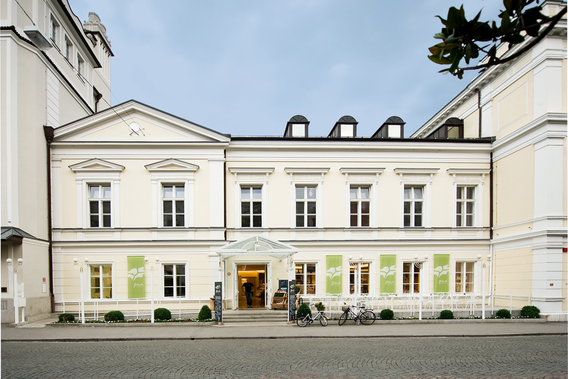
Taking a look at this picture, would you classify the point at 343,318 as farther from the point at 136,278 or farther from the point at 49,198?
the point at 49,198

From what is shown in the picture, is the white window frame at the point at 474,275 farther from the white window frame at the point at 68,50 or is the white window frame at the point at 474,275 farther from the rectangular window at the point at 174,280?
the white window frame at the point at 68,50

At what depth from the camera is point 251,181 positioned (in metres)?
19.7

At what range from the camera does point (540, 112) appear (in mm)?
17109

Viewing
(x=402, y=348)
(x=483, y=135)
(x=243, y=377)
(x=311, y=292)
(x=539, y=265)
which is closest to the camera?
(x=243, y=377)

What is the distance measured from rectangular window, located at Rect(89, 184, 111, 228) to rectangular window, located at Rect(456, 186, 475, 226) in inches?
705

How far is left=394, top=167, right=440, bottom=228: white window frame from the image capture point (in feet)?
65.9

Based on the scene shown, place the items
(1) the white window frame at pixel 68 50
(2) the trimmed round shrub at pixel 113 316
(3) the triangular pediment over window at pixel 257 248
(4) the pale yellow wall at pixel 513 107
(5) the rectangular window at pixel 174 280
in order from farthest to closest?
1. (1) the white window frame at pixel 68 50
2. (5) the rectangular window at pixel 174 280
3. (4) the pale yellow wall at pixel 513 107
4. (3) the triangular pediment over window at pixel 257 248
5. (2) the trimmed round shrub at pixel 113 316

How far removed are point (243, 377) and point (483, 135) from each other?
63.1ft

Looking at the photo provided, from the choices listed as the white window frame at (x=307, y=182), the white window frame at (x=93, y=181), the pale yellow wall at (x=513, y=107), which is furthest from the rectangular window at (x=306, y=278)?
the pale yellow wall at (x=513, y=107)

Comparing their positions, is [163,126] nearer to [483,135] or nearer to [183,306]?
[183,306]

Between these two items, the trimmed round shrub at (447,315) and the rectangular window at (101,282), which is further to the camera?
the rectangular window at (101,282)

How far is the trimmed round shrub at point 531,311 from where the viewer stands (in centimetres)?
1647

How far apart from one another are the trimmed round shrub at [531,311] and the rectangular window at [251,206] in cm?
A: 1246

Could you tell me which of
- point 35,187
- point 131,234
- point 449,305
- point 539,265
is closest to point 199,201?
point 131,234
